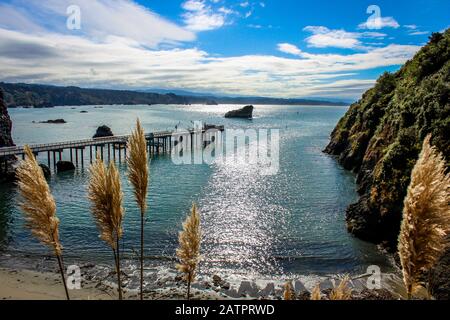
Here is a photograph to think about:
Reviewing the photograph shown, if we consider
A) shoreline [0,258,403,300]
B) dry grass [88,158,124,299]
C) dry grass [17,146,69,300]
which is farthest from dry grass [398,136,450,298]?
shoreline [0,258,403,300]

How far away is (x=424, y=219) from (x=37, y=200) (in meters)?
5.35

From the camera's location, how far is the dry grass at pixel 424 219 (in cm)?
430

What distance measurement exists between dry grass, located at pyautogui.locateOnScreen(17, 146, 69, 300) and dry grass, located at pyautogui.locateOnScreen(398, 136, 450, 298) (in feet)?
16.2

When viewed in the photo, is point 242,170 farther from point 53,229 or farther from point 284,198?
point 53,229

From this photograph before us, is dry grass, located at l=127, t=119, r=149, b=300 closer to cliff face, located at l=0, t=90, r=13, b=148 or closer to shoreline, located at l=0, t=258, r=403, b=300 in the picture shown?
shoreline, located at l=0, t=258, r=403, b=300

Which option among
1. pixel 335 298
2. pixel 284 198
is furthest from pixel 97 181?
pixel 284 198

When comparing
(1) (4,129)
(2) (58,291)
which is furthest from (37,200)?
(1) (4,129)

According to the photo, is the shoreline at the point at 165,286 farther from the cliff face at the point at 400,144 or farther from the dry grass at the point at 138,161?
the dry grass at the point at 138,161

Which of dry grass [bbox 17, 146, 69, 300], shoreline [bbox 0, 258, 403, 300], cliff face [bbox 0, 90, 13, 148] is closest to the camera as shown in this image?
dry grass [bbox 17, 146, 69, 300]

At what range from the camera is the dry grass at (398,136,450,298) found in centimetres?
430

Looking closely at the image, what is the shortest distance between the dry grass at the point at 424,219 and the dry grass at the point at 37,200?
16.2ft

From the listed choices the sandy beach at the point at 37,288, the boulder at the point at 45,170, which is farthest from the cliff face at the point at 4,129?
the sandy beach at the point at 37,288
